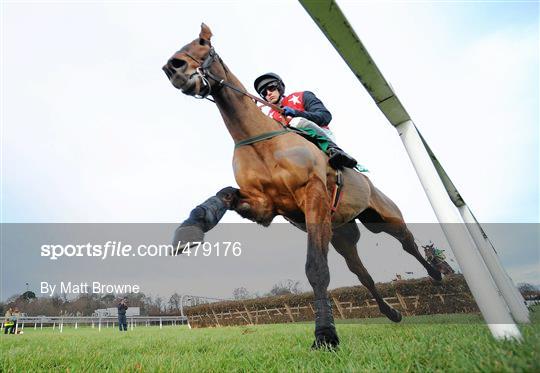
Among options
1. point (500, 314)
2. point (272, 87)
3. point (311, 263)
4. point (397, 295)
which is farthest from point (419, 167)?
point (397, 295)

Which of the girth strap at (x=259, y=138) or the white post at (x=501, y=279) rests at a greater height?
the girth strap at (x=259, y=138)

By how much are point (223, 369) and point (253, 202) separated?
166 cm

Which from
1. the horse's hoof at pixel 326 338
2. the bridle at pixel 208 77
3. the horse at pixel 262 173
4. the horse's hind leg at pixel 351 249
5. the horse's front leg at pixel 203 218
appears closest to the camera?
the horse's hoof at pixel 326 338

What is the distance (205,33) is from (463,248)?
3429 mm

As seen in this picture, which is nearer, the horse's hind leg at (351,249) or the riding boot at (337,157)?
the riding boot at (337,157)

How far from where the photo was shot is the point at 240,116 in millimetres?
3846

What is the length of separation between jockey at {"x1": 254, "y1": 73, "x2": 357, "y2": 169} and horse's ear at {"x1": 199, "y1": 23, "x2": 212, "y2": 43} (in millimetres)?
1135

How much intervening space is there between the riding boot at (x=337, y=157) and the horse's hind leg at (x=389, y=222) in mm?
1362

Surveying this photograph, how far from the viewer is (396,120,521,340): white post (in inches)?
68.4

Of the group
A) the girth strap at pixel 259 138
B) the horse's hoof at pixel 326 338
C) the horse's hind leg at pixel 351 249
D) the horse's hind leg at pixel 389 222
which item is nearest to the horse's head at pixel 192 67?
the girth strap at pixel 259 138

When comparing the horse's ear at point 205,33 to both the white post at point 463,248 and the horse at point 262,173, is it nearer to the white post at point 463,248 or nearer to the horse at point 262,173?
the horse at point 262,173

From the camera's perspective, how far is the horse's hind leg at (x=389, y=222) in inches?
219

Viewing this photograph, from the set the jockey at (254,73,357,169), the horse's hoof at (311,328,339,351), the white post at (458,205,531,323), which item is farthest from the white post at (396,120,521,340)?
the jockey at (254,73,357,169)

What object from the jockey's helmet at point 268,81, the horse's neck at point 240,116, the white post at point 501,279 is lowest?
the white post at point 501,279
